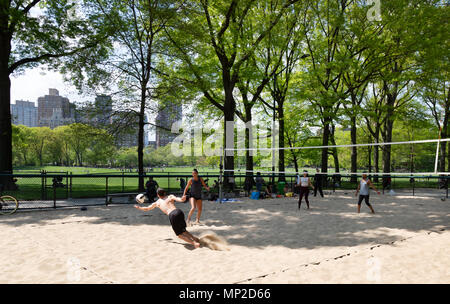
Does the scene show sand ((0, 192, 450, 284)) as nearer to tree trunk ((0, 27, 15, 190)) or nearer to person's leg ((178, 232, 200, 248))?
person's leg ((178, 232, 200, 248))

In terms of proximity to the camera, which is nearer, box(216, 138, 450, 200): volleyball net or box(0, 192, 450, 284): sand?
box(0, 192, 450, 284): sand

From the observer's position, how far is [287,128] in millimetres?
32938

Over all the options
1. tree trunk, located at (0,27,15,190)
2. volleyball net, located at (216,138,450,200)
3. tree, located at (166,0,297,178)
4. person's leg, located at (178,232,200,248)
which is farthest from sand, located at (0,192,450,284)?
tree, located at (166,0,297,178)

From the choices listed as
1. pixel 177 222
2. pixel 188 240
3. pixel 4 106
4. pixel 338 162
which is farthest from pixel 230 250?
pixel 338 162

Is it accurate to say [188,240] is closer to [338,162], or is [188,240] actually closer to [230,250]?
[230,250]

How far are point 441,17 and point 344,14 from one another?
7.25m

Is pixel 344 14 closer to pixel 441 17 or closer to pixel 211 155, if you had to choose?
pixel 441 17

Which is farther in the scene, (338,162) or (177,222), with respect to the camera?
(338,162)

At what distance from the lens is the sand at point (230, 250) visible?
5.11 m

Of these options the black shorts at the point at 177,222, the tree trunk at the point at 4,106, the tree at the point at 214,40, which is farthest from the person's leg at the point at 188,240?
the tree trunk at the point at 4,106

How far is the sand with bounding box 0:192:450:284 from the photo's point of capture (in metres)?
5.11

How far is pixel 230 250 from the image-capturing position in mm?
6812

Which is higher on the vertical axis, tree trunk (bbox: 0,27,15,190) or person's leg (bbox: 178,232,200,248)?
tree trunk (bbox: 0,27,15,190)
